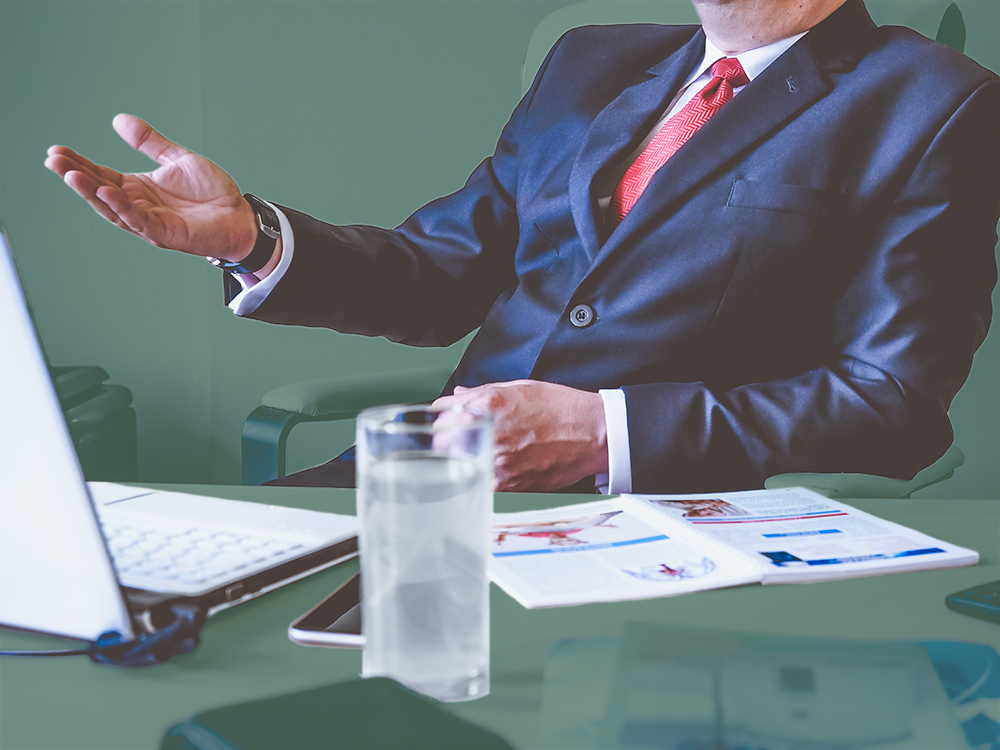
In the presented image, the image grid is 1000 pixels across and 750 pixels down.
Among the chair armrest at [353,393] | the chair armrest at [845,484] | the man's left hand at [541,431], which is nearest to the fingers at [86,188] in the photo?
the chair armrest at [353,393]

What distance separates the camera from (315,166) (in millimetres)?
2285

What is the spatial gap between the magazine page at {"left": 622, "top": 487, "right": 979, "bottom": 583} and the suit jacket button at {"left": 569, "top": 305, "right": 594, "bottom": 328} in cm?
46

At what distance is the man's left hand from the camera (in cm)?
105

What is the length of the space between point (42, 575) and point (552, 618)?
10.9 inches

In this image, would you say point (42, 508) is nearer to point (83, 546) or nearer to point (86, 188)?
point (83, 546)

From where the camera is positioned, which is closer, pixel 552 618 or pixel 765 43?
pixel 552 618

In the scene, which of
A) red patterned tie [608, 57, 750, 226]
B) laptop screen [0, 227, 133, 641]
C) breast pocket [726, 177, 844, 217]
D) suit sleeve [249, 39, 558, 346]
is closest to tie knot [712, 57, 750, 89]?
red patterned tie [608, 57, 750, 226]

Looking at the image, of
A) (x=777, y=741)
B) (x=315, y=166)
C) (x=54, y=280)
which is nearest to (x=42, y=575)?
(x=777, y=741)

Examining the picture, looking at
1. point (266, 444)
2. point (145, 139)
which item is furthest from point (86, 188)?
point (266, 444)

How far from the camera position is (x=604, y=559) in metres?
0.62

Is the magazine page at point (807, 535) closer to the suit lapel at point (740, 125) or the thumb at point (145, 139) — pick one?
the suit lapel at point (740, 125)

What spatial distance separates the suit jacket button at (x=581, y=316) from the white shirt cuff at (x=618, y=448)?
181mm

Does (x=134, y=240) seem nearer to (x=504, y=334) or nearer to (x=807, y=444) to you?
(x=504, y=334)

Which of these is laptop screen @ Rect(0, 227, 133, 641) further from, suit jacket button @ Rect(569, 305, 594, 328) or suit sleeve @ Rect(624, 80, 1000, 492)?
suit jacket button @ Rect(569, 305, 594, 328)
